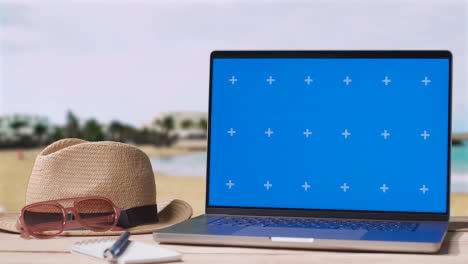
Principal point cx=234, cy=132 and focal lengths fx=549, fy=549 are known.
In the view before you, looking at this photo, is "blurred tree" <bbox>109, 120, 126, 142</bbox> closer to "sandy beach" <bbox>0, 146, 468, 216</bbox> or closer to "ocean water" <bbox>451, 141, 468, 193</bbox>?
"sandy beach" <bbox>0, 146, 468, 216</bbox>

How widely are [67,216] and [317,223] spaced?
0.44 metres

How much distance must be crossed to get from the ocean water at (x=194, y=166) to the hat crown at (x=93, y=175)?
240 inches

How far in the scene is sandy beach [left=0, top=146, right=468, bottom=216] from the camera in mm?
7078

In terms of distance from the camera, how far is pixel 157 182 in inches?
283

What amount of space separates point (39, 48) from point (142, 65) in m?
1.41

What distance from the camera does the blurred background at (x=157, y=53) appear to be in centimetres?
715

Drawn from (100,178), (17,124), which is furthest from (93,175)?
(17,124)

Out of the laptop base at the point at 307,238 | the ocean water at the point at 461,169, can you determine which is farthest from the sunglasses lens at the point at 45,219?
the ocean water at the point at 461,169

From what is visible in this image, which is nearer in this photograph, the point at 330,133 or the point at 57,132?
the point at 330,133

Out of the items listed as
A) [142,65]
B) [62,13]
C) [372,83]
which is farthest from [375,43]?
[372,83]

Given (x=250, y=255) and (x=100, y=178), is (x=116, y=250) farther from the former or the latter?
(x=100, y=178)

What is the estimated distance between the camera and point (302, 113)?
3.39 ft

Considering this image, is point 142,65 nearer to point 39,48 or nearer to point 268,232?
point 39,48

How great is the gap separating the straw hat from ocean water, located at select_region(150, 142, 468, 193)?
610 centimetres
